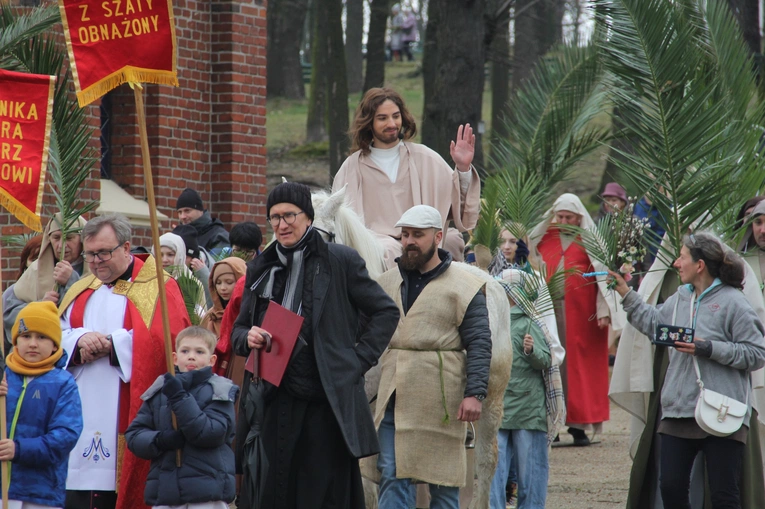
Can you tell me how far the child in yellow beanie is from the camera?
5.72m

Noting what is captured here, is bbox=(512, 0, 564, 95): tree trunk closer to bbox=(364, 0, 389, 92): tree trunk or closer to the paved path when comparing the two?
bbox=(364, 0, 389, 92): tree trunk

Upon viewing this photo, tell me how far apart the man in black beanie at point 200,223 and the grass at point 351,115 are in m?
11.9

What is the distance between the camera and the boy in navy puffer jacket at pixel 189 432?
18.7 ft

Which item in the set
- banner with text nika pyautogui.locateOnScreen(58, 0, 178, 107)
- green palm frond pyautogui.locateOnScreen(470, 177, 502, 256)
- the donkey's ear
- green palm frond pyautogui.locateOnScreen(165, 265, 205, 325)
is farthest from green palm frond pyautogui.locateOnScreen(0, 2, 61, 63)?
green palm frond pyautogui.locateOnScreen(470, 177, 502, 256)

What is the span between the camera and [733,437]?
6574 mm

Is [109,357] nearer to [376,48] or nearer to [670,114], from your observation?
[670,114]

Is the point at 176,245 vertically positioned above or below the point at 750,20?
below

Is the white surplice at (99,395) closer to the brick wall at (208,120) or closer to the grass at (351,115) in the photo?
the brick wall at (208,120)

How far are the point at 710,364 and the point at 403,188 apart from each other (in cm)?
214

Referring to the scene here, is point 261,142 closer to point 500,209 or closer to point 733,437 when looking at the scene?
point 500,209

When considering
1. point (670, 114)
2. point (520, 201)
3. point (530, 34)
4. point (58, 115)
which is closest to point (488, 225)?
point (520, 201)

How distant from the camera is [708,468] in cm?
666

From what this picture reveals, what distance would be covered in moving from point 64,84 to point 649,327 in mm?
4032

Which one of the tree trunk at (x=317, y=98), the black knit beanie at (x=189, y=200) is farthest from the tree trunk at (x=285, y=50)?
the black knit beanie at (x=189, y=200)
